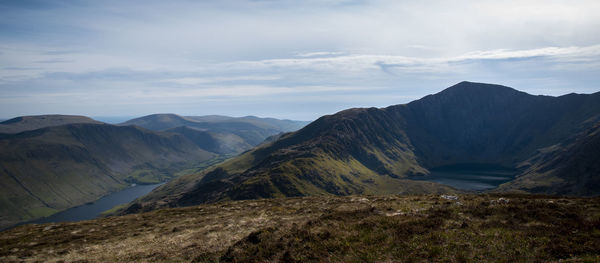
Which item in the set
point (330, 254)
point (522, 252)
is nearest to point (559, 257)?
point (522, 252)

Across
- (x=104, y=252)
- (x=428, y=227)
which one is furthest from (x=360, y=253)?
(x=104, y=252)

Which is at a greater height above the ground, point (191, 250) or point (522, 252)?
point (522, 252)

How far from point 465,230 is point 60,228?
170ft

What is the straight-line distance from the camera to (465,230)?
21.7 meters

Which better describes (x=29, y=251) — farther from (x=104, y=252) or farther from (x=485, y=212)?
(x=485, y=212)

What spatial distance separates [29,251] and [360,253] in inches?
1386

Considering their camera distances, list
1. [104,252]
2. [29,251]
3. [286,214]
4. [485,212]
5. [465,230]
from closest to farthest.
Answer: [465,230], [485,212], [104,252], [29,251], [286,214]

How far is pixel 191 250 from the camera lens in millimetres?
25531

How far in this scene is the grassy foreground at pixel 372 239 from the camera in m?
18.2

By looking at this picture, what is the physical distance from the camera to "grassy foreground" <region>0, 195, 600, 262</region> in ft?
59.8

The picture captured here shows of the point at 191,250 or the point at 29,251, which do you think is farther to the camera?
the point at 29,251

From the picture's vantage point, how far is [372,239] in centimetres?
2142

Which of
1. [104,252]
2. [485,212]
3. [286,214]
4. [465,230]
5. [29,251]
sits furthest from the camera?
[286,214]

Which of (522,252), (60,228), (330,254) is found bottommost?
(60,228)
